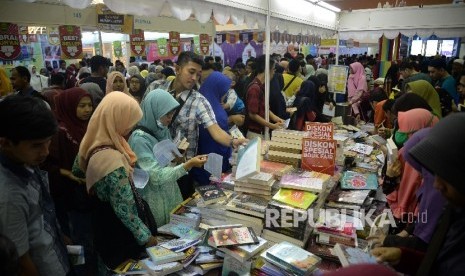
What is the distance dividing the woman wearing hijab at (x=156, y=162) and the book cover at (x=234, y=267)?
0.73 meters

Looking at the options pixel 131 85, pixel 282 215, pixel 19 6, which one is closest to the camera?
pixel 282 215

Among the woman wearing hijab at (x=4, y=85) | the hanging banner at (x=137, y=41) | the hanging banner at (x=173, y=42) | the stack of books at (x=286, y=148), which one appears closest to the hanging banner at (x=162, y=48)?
the hanging banner at (x=173, y=42)

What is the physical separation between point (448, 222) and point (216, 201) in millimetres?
1443

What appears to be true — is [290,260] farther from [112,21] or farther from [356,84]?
[112,21]

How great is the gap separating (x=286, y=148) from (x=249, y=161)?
2.35ft

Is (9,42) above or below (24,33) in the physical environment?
below

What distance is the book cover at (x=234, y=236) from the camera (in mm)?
1798

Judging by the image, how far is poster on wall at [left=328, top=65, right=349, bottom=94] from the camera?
21.5 feet

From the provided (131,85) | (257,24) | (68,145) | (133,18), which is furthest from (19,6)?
(68,145)

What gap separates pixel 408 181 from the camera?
85.7 inches

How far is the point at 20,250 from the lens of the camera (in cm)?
133

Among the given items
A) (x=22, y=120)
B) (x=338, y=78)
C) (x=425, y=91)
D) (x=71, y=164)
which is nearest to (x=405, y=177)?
(x=425, y=91)

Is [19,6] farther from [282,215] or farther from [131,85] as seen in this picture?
[282,215]

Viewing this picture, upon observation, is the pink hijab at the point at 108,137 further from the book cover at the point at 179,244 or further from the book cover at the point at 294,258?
the book cover at the point at 294,258
